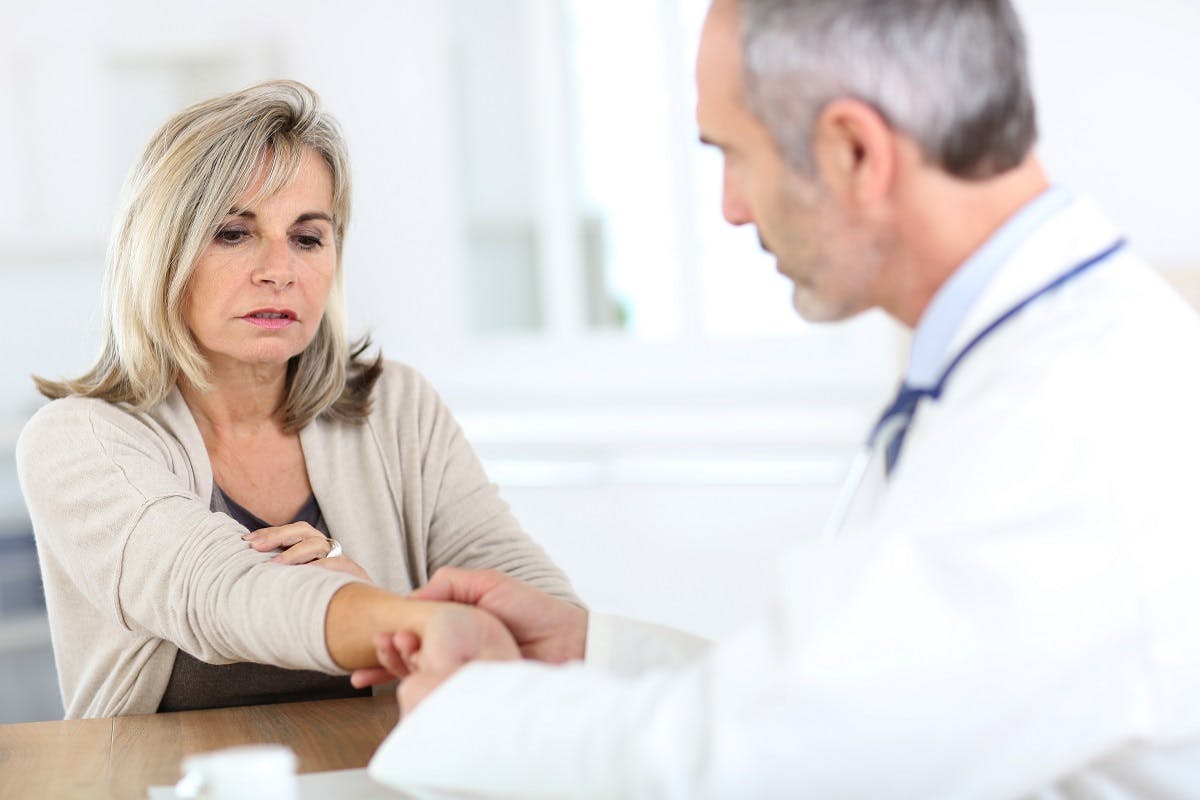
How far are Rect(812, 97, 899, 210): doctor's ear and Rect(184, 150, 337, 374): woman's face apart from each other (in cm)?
101

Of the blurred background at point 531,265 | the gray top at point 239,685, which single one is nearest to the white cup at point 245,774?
the gray top at point 239,685

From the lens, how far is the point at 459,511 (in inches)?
83.2

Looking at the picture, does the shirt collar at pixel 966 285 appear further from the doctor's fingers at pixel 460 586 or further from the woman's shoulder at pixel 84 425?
the woman's shoulder at pixel 84 425

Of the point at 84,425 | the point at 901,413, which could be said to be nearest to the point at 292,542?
the point at 84,425

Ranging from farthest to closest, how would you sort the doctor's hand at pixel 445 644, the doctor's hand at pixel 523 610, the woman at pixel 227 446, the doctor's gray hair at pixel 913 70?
the woman at pixel 227 446 < the doctor's hand at pixel 523 610 < the doctor's hand at pixel 445 644 < the doctor's gray hair at pixel 913 70

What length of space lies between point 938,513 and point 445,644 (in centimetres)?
58

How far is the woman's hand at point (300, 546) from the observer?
1.73 m

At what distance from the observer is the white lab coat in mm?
913

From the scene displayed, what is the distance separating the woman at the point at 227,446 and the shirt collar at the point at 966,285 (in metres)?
0.73

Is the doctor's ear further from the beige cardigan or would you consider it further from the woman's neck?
the woman's neck

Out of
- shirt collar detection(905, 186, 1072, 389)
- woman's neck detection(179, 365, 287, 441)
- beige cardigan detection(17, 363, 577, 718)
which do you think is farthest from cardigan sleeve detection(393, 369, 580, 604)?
shirt collar detection(905, 186, 1072, 389)

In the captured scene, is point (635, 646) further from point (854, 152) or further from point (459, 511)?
point (459, 511)

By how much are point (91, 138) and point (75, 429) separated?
2879 mm

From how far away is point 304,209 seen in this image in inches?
76.9
